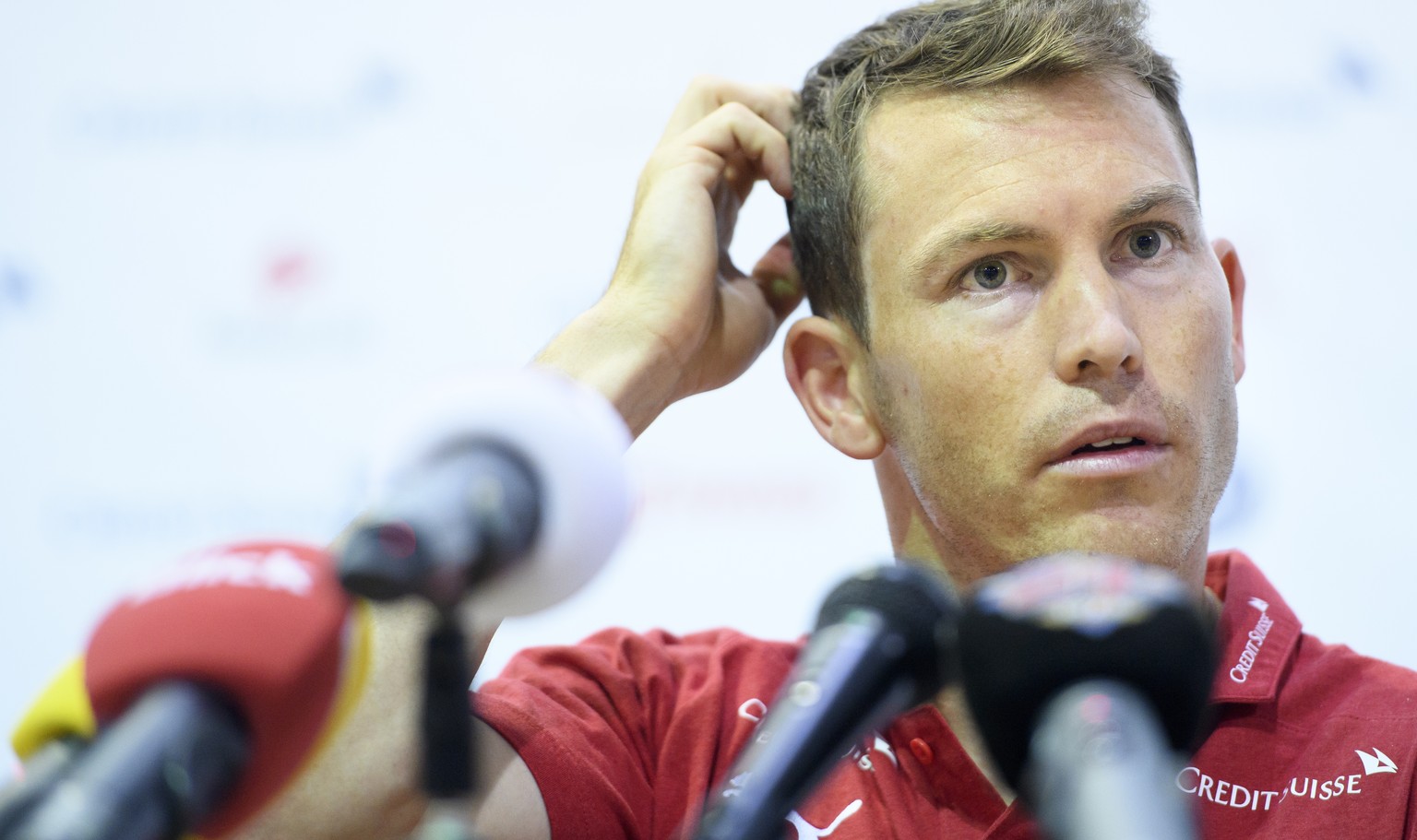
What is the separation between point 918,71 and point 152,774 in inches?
58.5

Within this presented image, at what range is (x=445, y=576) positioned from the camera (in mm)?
754

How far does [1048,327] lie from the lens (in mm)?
1654

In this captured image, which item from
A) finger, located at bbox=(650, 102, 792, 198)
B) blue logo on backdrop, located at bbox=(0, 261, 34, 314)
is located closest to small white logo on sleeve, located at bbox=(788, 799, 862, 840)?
finger, located at bbox=(650, 102, 792, 198)

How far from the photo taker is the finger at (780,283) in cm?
220

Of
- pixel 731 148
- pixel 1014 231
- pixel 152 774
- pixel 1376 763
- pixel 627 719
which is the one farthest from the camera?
pixel 731 148

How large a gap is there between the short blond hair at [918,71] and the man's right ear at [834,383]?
41 mm

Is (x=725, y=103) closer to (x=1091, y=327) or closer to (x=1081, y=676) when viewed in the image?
(x=1091, y=327)

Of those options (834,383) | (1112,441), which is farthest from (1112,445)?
(834,383)

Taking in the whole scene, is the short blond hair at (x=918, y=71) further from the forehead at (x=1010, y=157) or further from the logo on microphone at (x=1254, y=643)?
the logo on microphone at (x=1254, y=643)

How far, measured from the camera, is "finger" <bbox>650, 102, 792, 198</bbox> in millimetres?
2072

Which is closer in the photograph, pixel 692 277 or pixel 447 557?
pixel 447 557

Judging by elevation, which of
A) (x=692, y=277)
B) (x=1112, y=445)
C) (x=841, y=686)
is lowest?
(x=841, y=686)

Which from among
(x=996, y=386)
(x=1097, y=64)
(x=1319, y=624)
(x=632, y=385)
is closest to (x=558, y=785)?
(x=632, y=385)

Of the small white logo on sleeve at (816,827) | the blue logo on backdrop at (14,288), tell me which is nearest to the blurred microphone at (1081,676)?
the small white logo on sleeve at (816,827)
